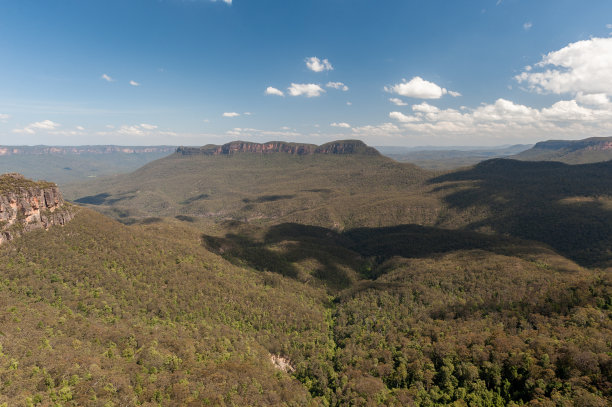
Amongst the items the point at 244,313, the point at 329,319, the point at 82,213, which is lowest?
the point at 329,319

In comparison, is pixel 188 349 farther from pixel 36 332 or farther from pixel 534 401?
pixel 534 401

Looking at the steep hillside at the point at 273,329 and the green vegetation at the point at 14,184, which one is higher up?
the green vegetation at the point at 14,184

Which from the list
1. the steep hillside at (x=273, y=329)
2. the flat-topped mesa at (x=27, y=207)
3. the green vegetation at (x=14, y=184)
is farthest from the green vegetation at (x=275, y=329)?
the green vegetation at (x=14, y=184)

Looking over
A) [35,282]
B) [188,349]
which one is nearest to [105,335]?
[188,349]

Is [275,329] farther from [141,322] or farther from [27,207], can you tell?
[27,207]

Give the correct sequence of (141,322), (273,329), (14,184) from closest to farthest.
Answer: (141,322), (14,184), (273,329)

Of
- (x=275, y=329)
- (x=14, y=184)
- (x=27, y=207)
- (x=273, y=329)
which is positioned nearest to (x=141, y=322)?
(x=273, y=329)

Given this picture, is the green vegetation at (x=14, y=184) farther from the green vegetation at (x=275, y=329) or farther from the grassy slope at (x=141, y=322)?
the grassy slope at (x=141, y=322)

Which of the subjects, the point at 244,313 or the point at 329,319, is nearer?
the point at 244,313
